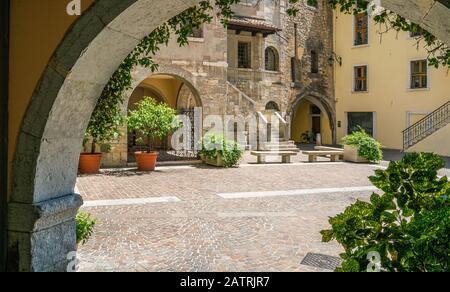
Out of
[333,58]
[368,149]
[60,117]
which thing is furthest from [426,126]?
[60,117]

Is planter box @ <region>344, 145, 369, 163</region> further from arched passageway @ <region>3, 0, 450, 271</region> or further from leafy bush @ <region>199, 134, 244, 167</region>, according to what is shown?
arched passageway @ <region>3, 0, 450, 271</region>

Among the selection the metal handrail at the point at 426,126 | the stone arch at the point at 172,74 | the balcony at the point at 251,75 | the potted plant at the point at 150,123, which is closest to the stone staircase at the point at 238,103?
the stone arch at the point at 172,74

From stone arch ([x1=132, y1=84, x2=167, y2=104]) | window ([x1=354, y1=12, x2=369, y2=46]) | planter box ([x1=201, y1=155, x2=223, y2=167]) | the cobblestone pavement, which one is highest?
window ([x1=354, y1=12, x2=369, y2=46])

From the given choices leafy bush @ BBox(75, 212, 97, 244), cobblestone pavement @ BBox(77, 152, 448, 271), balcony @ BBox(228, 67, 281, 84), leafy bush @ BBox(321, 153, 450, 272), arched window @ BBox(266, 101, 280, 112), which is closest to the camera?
leafy bush @ BBox(321, 153, 450, 272)

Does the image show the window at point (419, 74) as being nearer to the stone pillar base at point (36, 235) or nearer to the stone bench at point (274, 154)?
the stone bench at point (274, 154)

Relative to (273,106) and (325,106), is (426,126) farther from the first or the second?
(273,106)

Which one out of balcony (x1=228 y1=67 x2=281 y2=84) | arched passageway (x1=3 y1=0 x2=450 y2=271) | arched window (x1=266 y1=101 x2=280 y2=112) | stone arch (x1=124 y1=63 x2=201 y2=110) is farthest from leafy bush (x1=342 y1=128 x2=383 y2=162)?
arched passageway (x1=3 y1=0 x2=450 y2=271)

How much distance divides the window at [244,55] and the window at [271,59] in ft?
6.41

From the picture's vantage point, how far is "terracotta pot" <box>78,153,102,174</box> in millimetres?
12547

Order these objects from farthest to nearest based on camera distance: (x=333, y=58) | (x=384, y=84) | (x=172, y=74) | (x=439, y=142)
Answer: (x=333, y=58)
(x=384, y=84)
(x=439, y=142)
(x=172, y=74)

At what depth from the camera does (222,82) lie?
53.3 feet

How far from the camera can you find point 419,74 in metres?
21.9

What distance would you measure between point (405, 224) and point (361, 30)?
82.2ft
